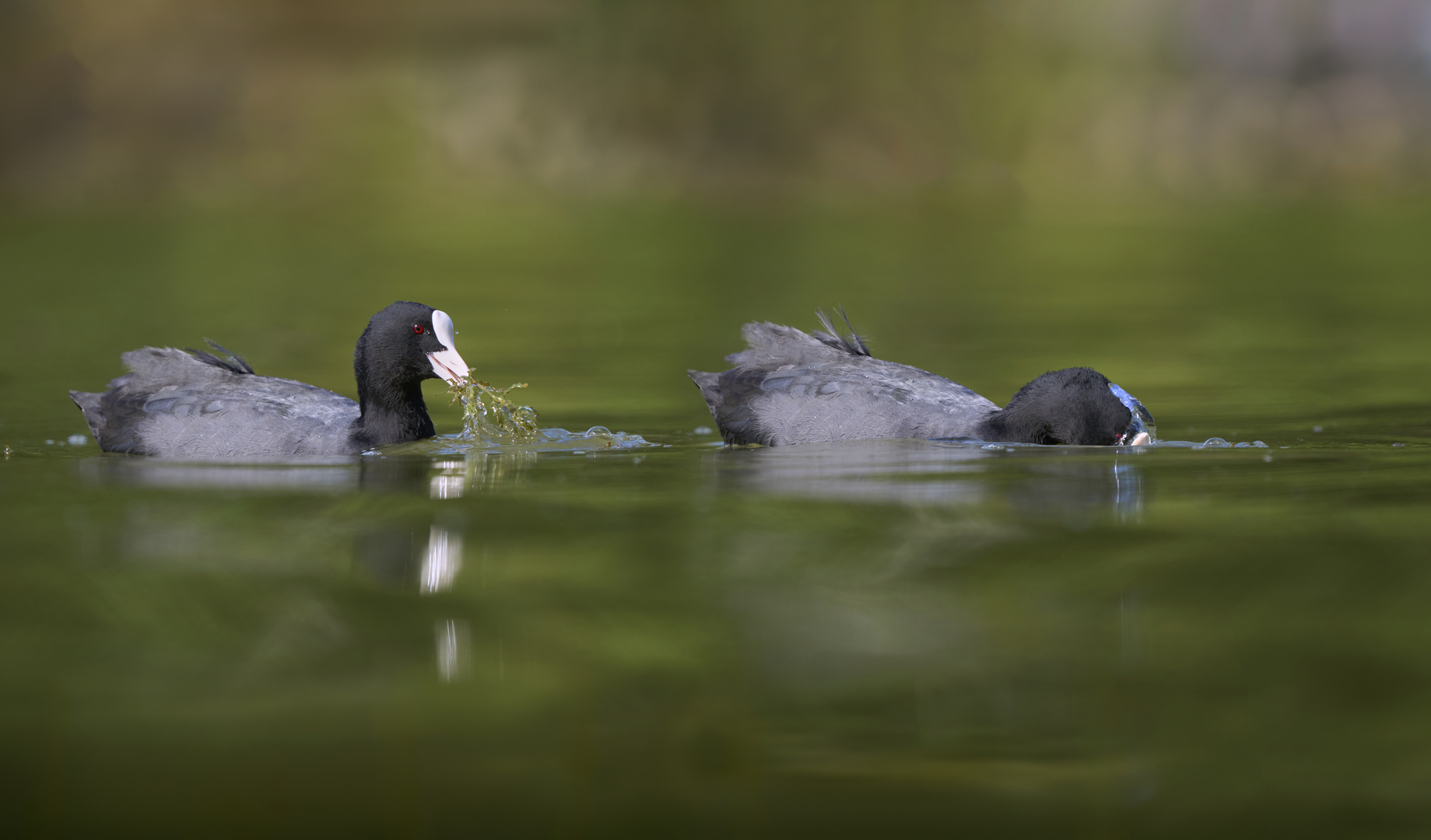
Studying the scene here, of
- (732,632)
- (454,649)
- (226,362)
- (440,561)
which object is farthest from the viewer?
(226,362)

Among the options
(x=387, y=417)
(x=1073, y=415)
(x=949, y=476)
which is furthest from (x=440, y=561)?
(x=1073, y=415)

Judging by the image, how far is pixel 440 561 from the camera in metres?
6.01

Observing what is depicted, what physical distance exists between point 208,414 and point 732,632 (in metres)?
4.73

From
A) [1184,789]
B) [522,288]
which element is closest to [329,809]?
[1184,789]

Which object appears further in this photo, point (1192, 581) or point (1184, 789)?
point (1192, 581)

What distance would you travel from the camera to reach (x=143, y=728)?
Result: 4.27 metres

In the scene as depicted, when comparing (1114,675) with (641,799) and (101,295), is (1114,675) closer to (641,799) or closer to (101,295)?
(641,799)

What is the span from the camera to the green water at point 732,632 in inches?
151

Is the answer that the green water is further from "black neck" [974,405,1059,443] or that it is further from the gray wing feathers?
the gray wing feathers

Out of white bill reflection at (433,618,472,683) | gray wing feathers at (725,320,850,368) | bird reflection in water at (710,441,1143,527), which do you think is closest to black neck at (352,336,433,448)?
bird reflection in water at (710,441,1143,527)

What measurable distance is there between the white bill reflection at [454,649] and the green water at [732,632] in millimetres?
17

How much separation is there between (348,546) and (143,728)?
1.98m

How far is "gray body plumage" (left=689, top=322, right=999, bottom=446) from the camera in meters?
8.95

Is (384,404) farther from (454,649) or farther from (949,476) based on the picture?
(454,649)
